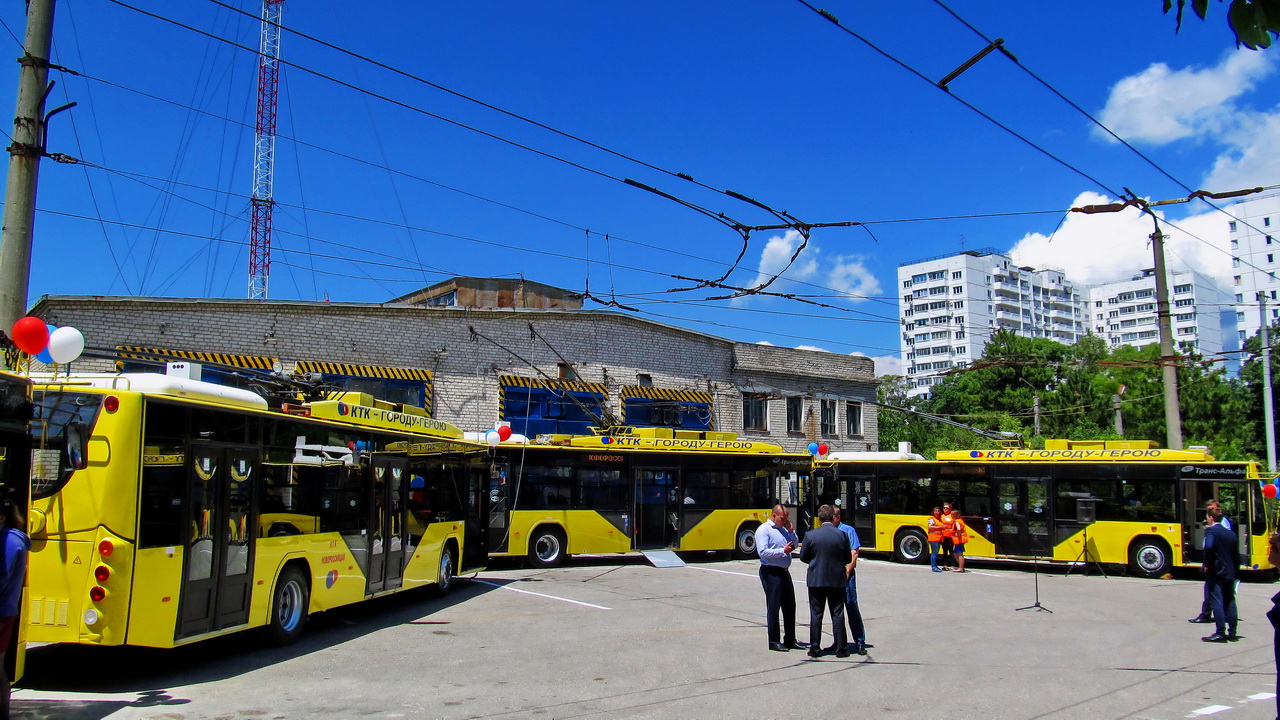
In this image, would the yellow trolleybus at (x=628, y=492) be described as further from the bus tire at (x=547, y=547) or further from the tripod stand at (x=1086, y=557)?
the tripod stand at (x=1086, y=557)

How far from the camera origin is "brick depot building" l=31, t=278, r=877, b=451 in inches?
955

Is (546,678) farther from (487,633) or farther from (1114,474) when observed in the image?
(1114,474)

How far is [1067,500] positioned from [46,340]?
65.3ft

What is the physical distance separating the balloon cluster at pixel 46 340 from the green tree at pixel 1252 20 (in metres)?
7.56

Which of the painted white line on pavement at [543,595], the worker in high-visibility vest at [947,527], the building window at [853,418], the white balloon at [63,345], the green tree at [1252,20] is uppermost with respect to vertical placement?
the building window at [853,418]

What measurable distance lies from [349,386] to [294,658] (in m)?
17.5

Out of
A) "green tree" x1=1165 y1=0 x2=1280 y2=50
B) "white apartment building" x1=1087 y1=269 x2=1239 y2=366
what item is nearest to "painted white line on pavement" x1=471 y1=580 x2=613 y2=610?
"green tree" x1=1165 y1=0 x2=1280 y2=50

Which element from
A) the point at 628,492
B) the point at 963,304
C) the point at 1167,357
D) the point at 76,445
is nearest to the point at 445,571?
the point at 628,492

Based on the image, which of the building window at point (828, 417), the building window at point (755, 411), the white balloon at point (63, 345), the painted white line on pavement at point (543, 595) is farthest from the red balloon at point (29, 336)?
the building window at point (828, 417)

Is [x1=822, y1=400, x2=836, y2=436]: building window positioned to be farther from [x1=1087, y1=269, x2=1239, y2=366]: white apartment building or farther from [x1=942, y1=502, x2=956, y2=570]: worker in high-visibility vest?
[x1=1087, y1=269, x2=1239, y2=366]: white apartment building

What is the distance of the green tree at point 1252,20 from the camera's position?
3727 mm

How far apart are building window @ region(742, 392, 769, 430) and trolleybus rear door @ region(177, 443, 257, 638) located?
83.9 feet

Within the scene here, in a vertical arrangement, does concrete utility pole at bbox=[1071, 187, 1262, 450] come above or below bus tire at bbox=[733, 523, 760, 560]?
above

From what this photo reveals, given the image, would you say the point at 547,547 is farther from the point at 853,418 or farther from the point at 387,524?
the point at 853,418
